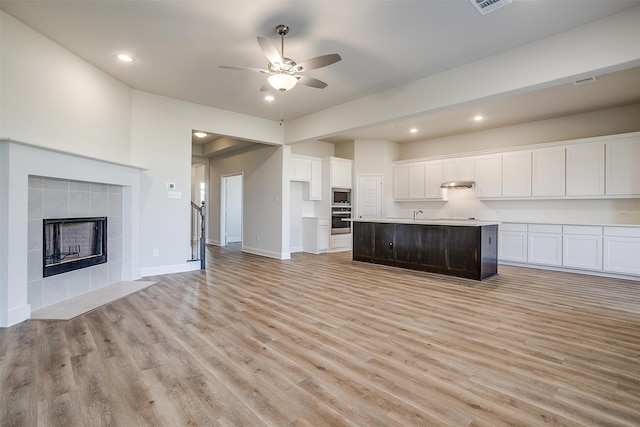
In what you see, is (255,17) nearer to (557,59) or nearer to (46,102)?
(46,102)

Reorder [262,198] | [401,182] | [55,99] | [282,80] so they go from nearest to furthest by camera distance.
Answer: [282,80], [55,99], [262,198], [401,182]

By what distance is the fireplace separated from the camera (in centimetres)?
361

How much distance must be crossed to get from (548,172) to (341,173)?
14.6 feet

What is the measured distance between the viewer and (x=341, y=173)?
8.34 m

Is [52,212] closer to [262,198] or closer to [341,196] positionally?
[262,198]

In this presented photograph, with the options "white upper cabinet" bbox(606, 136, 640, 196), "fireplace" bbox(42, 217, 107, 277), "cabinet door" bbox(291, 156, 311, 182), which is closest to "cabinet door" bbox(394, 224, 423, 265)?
"cabinet door" bbox(291, 156, 311, 182)

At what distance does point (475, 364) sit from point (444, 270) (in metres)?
3.18

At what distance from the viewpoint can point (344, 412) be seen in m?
1.76

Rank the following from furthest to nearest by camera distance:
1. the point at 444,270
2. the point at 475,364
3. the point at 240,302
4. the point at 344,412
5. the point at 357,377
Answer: the point at 444,270 → the point at 240,302 → the point at 475,364 → the point at 357,377 → the point at 344,412

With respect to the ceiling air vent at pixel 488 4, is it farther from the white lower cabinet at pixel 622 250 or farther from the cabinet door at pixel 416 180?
the cabinet door at pixel 416 180

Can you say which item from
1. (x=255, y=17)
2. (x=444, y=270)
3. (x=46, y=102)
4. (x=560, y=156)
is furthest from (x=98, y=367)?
(x=560, y=156)

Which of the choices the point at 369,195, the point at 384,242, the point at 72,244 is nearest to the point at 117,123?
the point at 72,244

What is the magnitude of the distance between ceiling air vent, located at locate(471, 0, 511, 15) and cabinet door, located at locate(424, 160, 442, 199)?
5014mm

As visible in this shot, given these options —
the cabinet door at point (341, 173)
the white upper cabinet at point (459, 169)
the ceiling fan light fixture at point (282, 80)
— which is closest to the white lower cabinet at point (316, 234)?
Result: the cabinet door at point (341, 173)
